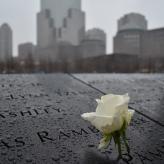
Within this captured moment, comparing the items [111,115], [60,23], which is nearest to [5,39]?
[60,23]

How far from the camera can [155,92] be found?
3348 millimetres

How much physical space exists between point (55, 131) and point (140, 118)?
2.39 ft

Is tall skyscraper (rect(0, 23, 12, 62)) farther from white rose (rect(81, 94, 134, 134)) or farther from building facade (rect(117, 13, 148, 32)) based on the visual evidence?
white rose (rect(81, 94, 134, 134))

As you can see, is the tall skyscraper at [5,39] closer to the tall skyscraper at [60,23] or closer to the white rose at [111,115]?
the tall skyscraper at [60,23]

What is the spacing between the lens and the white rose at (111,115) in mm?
1187

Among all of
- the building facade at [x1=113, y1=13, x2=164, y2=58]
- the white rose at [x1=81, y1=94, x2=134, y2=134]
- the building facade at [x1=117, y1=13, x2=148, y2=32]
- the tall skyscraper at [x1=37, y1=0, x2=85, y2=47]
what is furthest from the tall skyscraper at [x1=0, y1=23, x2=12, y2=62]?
the white rose at [x1=81, y1=94, x2=134, y2=134]

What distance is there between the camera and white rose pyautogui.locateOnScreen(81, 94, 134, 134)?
46.7 inches

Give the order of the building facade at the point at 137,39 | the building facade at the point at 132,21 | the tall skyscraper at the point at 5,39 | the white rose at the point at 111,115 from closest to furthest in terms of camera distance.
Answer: the white rose at the point at 111,115, the building facade at the point at 137,39, the tall skyscraper at the point at 5,39, the building facade at the point at 132,21

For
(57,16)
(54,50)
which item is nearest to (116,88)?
(54,50)

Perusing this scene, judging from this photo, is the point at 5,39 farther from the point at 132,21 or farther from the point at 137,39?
the point at 137,39

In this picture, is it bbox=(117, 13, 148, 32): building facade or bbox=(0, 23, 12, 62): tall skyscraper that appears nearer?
bbox=(0, 23, 12, 62): tall skyscraper

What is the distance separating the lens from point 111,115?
120cm

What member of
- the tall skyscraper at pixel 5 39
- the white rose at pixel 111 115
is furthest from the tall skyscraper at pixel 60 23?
the white rose at pixel 111 115

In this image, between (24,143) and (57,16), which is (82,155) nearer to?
(24,143)
